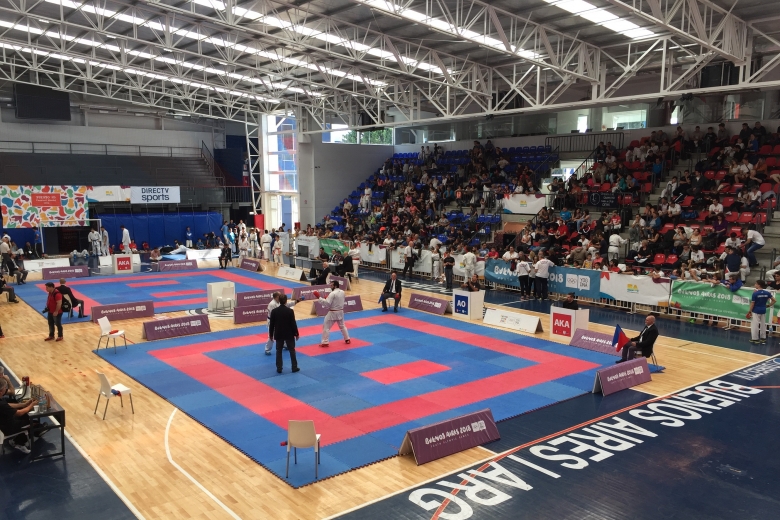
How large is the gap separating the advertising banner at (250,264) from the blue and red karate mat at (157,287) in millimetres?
386

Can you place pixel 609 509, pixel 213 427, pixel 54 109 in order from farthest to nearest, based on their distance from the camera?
1. pixel 54 109
2. pixel 213 427
3. pixel 609 509

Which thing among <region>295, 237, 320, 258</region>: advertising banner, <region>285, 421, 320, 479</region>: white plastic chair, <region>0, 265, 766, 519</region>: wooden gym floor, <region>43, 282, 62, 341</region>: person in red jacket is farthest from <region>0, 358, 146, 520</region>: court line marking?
<region>295, 237, 320, 258</region>: advertising banner

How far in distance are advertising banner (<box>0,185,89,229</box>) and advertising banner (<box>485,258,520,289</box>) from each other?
942 inches

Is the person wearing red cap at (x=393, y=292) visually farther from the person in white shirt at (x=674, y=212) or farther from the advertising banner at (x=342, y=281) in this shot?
the person in white shirt at (x=674, y=212)

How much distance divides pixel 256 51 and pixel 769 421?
21967 millimetres

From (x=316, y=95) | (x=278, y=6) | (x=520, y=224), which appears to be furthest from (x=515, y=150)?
(x=278, y=6)

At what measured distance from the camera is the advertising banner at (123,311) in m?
18.6

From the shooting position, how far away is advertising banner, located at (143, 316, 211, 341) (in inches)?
650

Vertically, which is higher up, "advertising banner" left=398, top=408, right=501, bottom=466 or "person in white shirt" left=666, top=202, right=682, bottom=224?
"person in white shirt" left=666, top=202, right=682, bottom=224

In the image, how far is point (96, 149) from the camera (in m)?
41.3

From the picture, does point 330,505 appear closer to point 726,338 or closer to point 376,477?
point 376,477

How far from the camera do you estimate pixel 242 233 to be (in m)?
34.1

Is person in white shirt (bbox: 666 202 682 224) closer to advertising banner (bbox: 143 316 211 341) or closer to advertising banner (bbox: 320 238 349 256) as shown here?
advertising banner (bbox: 320 238 349 256)

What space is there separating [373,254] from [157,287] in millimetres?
10235
